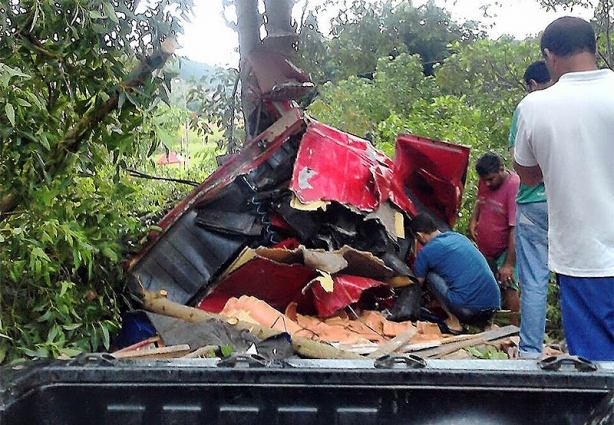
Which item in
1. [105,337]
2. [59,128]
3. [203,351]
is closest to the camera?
[59,128]

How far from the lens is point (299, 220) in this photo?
19.3 ft

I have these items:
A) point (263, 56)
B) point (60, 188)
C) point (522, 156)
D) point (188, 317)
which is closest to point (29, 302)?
point (60, 188)

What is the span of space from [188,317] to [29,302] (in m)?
1.39

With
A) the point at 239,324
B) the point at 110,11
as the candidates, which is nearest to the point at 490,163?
the point at 239,324

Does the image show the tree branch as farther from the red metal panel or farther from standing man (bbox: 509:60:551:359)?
the red metal panel

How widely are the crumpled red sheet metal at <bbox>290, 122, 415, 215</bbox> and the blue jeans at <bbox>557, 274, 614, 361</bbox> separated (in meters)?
2.90

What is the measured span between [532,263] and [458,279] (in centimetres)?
136

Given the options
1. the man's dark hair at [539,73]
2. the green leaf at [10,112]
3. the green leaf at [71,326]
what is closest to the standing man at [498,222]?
the man's dark hair at [539,73]

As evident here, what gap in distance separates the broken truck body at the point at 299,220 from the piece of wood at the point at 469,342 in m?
0.92

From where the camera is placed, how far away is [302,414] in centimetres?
199

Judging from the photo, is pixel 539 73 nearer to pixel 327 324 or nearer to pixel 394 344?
pixel 394 344

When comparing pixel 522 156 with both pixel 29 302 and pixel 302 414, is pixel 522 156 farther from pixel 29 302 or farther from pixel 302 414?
pixel 29 302

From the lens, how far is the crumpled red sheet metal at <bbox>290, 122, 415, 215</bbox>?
5.80 meters

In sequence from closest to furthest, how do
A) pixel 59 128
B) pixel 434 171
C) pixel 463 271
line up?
pixel 59 128 < pixel 463 271 < pixel 434 171
